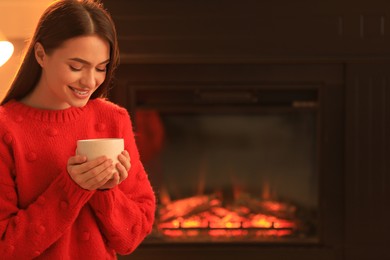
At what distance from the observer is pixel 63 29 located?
38.7 inches

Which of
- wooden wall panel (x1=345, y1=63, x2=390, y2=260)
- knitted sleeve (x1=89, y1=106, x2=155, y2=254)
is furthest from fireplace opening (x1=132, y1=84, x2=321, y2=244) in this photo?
knitted sleeve (x1=89, y1=106, x2=155, y2=254)

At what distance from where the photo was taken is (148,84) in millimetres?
2379

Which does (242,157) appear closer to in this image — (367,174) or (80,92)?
(367,174)

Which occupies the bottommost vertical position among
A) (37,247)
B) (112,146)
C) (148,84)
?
(37,247)

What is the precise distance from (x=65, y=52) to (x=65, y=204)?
0.23 meters

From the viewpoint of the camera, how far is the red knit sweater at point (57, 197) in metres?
0.98

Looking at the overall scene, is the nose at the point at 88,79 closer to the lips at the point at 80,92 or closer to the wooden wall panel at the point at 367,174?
the lips at the point at 80,92

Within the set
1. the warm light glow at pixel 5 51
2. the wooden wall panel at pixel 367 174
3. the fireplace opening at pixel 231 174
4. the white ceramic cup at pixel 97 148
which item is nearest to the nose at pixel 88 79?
the white ceramic cup at pixel 97 148

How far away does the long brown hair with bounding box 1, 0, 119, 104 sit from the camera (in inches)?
38.7

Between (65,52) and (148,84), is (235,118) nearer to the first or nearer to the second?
(148,84)

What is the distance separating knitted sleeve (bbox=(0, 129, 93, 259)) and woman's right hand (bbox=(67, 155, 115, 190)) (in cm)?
3

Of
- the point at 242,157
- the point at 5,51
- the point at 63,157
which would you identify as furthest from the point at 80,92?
the point at 242,157

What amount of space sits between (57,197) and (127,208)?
13 centimetres

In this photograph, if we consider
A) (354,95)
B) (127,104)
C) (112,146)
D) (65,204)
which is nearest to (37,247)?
(65,204)
